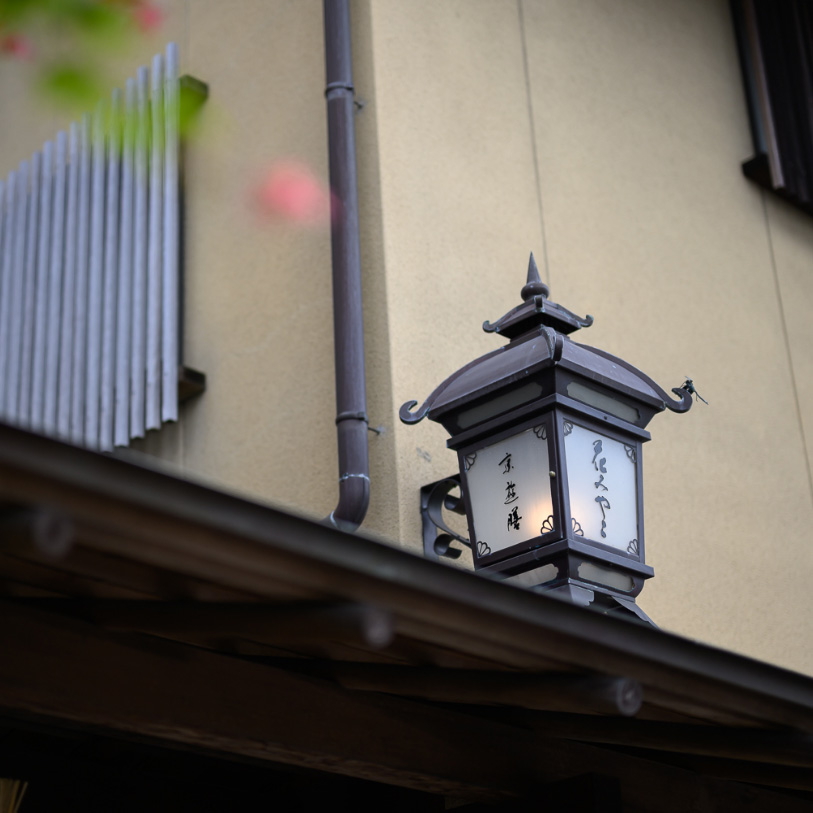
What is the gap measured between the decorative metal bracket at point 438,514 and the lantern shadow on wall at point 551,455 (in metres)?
0.35

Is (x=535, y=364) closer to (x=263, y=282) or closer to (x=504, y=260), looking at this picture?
(x=504, y=260)

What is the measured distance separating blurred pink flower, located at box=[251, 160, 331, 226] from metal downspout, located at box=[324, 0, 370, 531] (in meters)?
0.24

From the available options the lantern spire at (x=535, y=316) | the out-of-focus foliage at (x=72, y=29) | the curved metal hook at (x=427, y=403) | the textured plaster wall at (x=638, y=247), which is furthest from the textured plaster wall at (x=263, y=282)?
the out-of-focus foliage at (x=72, y=29)

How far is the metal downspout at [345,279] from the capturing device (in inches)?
184

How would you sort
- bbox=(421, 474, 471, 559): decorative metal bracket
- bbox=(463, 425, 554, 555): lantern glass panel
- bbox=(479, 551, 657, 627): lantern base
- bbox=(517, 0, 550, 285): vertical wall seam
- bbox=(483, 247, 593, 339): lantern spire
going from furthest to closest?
1. bbox=(517, 0, 550, 285): vertical wall seam
2. bbox=(421, 474, 471, 559): decorative metal bracket
3. bbox=(483, 247, 593, 339): lantern spire
4. bbox=(463, 425, 554, 555): lantern glass panel
5. bbox=(479, 551, 657, 627): lantern base

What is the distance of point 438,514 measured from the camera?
471 centimetres

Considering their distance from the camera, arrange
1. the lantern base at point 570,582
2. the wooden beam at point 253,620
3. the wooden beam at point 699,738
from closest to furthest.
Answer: the wooden beam at point 253,620, the wooden beam at point 699,738, the lantern base at point 570,582

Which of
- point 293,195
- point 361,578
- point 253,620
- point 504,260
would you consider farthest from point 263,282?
point 361,578

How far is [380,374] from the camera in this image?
195 inches

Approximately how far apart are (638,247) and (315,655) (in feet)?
12.3

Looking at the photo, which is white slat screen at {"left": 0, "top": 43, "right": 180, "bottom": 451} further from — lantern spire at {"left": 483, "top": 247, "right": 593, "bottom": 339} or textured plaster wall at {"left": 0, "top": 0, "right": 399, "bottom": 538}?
lantern spire at {"left": 483, "top": 247, "right": 593, "bottom": 339}

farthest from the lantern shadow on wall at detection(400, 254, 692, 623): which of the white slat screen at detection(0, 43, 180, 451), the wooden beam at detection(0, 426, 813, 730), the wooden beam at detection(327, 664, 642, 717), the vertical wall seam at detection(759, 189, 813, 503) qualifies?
the vertical wall seam at detection(759, 189, 813, 503)

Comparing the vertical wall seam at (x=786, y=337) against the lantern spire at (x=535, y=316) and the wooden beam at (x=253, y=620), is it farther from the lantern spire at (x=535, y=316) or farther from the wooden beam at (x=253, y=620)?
the wooden beam at (x=253, y=620)

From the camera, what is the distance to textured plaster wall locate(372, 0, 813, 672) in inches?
211
